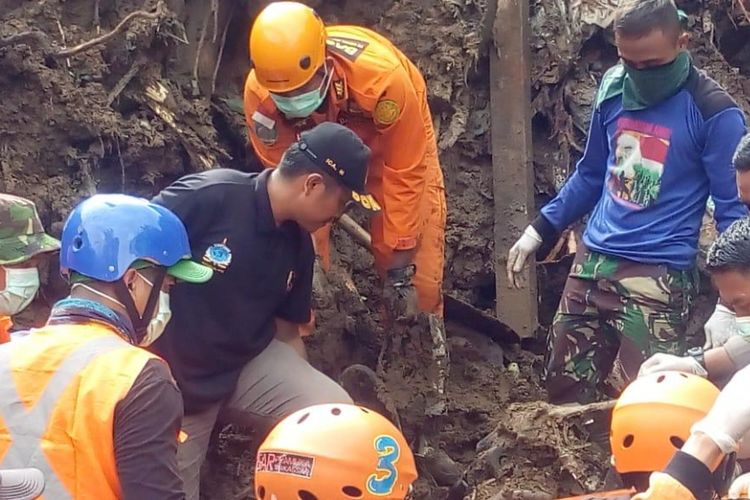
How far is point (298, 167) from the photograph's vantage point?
423cm

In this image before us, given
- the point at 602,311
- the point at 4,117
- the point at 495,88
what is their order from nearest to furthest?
the point at 602,311 < the point at 4,117 < the point at 495,88

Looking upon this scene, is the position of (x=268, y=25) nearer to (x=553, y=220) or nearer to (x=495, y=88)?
(x=553, y=220)

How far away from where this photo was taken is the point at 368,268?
274 inches

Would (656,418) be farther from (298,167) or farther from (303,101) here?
(303,101)

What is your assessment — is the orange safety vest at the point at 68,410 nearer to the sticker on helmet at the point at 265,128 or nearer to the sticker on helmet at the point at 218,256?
the sticker on helmet at the point at 218,256

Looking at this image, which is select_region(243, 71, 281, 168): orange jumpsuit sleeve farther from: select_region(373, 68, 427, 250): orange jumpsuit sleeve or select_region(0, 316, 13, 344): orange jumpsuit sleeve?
select_region(0, 316, 13, 344): orange jumpsuit sleeve

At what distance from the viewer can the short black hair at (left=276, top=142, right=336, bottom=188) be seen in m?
4.21

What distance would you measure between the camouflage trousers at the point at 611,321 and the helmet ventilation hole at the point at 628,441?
1388 millimetres

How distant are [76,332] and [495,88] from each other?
16.6ft

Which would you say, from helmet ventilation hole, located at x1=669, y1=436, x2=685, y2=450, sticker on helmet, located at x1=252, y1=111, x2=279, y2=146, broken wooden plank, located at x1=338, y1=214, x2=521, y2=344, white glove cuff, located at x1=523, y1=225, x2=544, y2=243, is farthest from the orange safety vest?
broken wooden plank, located at x1=338, y1=214, x2=521, y2=344

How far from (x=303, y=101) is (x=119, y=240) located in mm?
2412

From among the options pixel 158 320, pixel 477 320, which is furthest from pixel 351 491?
pixel 477 320

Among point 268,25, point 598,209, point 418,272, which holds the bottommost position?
point 418,272

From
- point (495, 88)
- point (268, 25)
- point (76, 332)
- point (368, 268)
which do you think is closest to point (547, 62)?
point (495, 88)
